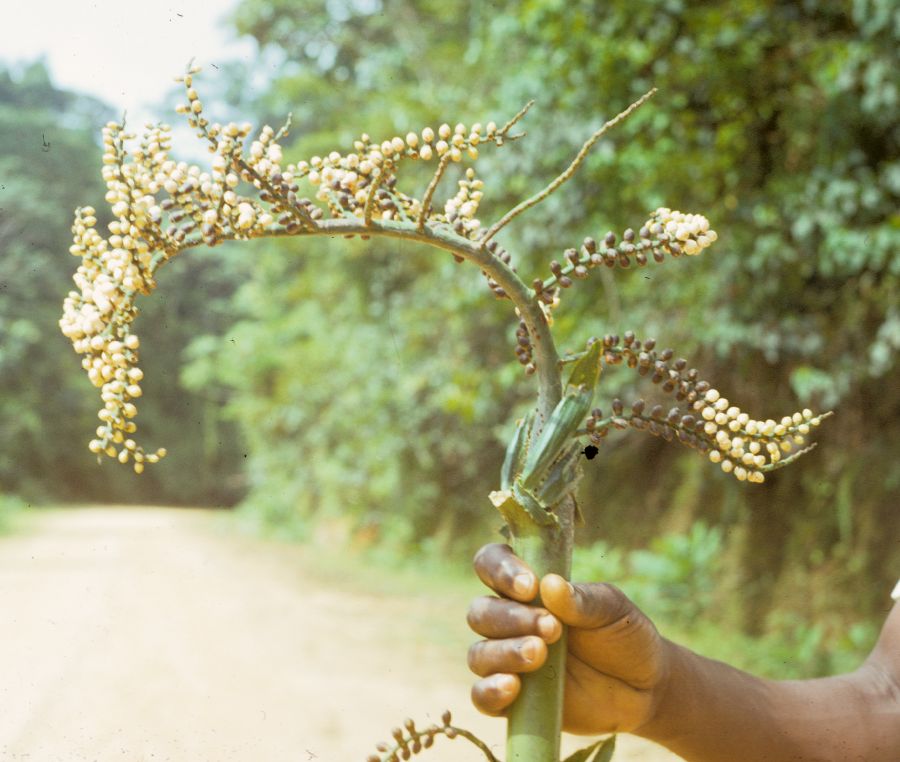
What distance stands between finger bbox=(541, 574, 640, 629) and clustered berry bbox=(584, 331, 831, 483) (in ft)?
0.42

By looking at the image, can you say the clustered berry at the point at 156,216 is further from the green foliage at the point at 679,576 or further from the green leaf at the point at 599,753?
the green foliage at the point at 679,576

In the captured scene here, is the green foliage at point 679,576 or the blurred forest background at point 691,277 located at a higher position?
the blurred forest background at point 691,277

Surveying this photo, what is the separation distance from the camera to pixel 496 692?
0.76 metres

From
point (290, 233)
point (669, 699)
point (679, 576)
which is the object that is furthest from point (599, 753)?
point (679, 576)

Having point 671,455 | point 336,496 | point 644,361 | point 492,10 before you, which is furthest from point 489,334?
point 644,361

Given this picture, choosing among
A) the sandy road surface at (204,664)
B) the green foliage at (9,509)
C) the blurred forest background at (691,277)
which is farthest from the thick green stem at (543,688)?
the green foliage at (9,509)

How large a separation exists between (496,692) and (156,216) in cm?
46

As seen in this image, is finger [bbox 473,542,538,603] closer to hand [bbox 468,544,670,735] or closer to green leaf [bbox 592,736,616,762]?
hand [bbox 468,544,670,735]

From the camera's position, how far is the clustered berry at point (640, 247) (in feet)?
2.46

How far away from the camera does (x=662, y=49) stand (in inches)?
151

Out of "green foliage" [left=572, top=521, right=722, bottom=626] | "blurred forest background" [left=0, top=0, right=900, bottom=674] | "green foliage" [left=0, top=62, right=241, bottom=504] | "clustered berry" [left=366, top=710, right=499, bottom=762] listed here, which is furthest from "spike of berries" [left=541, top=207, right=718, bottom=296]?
"green foliage" [left=572, top=521, right=722, bottom=626]

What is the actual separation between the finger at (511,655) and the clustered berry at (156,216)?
0.31 meters

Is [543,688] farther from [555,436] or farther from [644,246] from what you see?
[644,246]

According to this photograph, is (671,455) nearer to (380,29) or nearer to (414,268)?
(414,268)
